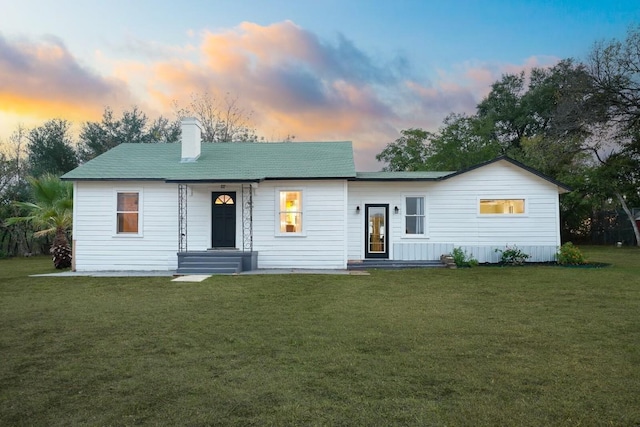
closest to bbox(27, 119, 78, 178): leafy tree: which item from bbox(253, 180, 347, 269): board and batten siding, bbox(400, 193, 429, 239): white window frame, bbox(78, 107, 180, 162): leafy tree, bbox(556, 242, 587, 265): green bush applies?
bbox(78, 107, 180, 162): leafy tree

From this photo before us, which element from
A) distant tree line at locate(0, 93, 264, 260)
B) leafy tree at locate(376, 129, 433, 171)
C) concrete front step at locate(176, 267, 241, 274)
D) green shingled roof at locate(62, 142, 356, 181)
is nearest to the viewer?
concrete front step at locate(176, 267, 241, 274)

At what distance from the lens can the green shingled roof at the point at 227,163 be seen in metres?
14.4

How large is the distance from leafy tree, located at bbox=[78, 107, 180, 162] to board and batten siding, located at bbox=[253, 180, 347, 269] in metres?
22.7

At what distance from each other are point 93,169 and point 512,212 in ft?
49.4

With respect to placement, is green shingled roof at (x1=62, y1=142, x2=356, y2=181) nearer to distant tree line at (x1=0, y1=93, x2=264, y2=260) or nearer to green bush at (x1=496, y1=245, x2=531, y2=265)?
green bush at (x1=496, y1=245, x2=531, y2=265)

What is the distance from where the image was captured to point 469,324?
21.1 feet

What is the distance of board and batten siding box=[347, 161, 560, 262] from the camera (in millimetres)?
15492

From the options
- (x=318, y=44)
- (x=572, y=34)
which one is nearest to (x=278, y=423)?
(x=318, y=44)

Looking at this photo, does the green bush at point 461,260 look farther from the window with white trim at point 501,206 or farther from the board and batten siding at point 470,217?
the window with white trim at point 501,206

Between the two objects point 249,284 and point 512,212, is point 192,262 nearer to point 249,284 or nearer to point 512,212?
point 249,284

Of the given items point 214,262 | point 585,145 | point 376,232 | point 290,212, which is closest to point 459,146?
point 585,145

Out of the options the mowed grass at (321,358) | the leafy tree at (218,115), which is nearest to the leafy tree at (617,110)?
the mowed grass at (321,358)

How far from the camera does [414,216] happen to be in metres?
15.8

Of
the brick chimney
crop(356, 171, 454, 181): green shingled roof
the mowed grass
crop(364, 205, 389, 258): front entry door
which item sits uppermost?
the brick chimney
